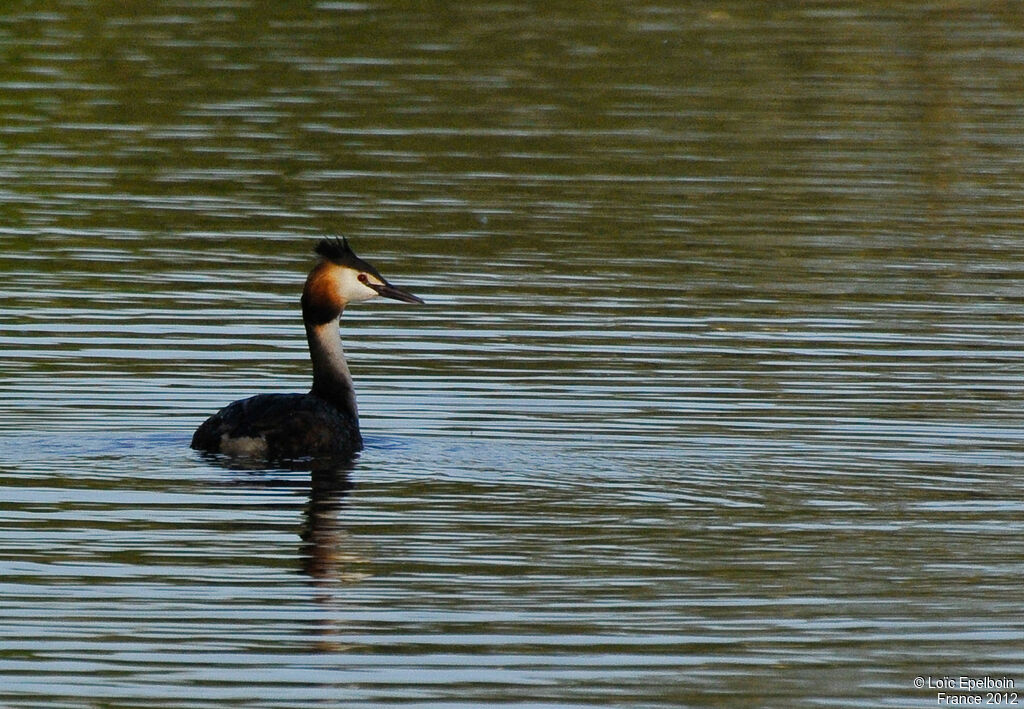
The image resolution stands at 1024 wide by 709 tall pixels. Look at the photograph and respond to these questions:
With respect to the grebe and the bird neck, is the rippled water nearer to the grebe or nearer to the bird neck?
the grebe

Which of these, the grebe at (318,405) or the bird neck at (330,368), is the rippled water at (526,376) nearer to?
the grebe at (318,405)

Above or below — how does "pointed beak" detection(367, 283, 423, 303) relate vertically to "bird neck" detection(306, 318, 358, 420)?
Result: above

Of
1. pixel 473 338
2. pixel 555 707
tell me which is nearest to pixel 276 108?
pixel 473 338

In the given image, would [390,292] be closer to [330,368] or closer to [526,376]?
[330,368]

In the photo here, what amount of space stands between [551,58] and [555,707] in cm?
2330

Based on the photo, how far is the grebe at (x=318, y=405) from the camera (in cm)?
1234

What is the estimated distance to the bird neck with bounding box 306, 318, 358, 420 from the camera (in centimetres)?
1318

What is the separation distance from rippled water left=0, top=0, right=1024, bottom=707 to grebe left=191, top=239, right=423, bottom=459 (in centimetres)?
19

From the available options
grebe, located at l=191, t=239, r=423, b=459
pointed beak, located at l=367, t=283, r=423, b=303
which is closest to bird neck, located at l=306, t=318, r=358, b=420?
grebe, located at l=191, t=239, r=423, b=459

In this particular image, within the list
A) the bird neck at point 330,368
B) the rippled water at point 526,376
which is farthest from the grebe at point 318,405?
the rippled water at point 526,376

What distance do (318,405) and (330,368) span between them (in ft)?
2.22

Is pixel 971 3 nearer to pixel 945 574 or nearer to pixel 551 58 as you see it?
pixel 551 58

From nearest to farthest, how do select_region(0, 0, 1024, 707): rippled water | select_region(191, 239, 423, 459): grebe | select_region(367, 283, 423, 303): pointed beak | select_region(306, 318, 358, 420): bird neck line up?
select_region(0, 0, 1024, 707): rippled water
select_region(191, 239, 423, 459): grebe
select_region(306, 318, 358, 420): bird neck
select_region(367, 283, 423, 303): pointed beak

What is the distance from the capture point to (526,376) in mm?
14492
